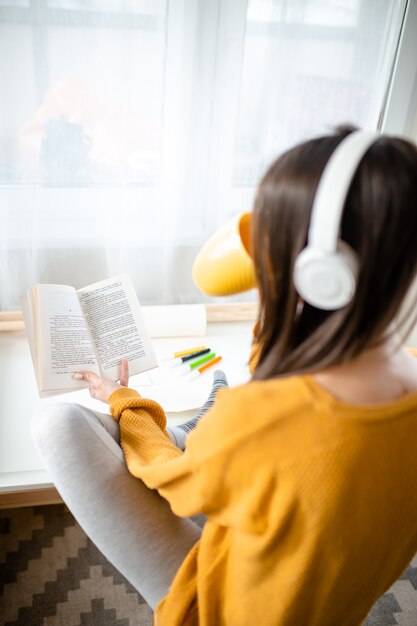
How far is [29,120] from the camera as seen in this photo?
1.14m

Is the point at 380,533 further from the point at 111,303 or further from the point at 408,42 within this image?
the point at 408,42

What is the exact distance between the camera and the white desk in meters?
0.90

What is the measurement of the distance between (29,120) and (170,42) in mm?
349

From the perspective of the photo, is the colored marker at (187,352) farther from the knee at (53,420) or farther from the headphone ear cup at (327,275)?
the headphone ear cup at (327,275)

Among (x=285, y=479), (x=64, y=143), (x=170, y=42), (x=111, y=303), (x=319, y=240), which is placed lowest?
(x=111, y=303)

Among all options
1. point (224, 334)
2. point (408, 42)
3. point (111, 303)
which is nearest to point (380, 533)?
point (111, 303)

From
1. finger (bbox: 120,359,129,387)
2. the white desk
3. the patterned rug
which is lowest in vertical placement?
the patterned rug

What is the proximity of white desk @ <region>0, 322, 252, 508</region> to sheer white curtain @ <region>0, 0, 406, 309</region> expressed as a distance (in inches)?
8.0

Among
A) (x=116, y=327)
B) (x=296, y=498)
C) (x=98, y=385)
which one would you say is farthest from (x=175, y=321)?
(x=296, y=498)

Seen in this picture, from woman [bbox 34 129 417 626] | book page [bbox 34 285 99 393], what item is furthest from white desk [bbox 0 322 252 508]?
woman [bbox 34 129 417 626]

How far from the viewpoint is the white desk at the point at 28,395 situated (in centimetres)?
90

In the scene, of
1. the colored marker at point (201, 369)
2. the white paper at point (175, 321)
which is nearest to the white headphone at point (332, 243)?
the colored marker at point (201, 369)

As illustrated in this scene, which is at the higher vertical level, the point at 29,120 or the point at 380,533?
the point at 29,120

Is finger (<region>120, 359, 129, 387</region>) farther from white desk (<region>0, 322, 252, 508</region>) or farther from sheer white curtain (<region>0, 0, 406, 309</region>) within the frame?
sheer white curtain (<region>0, 0, 406, 309</region>)
